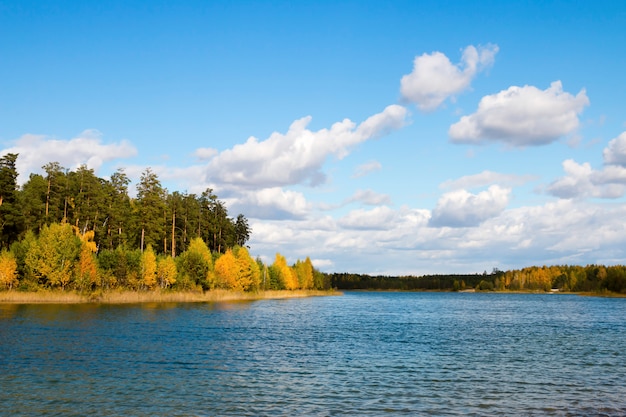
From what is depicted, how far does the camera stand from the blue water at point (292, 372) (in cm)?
2469

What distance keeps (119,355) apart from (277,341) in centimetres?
1569

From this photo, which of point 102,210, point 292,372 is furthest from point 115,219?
point 292,372

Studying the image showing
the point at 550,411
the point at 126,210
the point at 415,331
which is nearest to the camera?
the point at 550,411

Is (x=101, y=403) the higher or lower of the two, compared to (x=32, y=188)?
lower

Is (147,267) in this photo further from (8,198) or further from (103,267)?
(8,198)

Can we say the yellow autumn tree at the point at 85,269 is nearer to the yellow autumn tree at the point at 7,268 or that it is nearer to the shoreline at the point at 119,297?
the shoreline at the point at 119,297

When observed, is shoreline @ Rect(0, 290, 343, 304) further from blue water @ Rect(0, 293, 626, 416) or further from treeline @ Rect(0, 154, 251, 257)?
blue water @ Rect(0, 293, 626, 416)

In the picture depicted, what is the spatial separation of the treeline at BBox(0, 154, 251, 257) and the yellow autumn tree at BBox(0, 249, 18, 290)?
9.61m

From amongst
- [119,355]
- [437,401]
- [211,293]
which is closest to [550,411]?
[437,401]

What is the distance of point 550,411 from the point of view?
24422mm

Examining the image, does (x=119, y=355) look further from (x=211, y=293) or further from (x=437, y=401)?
(x=211, y=293)

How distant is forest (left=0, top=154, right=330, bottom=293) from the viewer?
310 feet

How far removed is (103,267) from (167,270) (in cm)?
1268

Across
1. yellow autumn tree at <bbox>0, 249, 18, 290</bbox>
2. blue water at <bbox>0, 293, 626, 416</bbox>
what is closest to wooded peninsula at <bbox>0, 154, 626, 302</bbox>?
yellow autumn tree at <bbox>0, 249, 18, 290</bbox>
